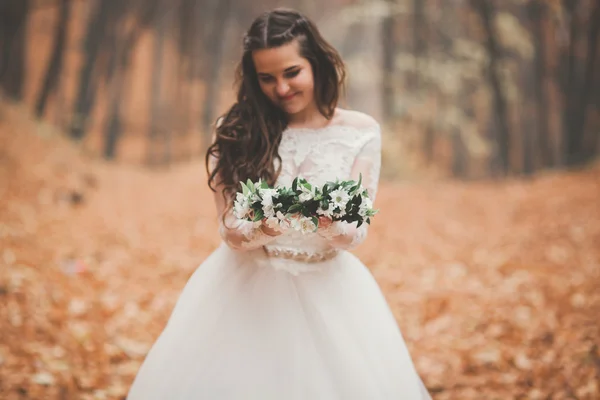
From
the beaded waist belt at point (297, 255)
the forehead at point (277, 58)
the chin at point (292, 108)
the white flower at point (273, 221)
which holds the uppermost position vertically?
the forehead at point (277, 58)

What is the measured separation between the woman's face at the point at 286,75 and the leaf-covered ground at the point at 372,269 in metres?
1.90

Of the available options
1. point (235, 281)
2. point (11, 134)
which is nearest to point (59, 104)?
point (11, 134)

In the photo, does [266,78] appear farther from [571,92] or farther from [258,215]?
[571,92]

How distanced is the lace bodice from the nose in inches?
6.9

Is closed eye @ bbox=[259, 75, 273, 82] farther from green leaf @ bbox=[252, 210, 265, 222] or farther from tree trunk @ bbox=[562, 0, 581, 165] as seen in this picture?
tree trunk @ bbox=[562, 0, 581, 165]

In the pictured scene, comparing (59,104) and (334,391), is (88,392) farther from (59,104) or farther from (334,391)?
(59,104)

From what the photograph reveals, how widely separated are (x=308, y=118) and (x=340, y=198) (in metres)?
0.63

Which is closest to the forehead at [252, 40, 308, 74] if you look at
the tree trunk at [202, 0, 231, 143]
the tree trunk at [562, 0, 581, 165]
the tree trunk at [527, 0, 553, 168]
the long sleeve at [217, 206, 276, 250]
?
the long sleeve at [217, 206, 276, 250]

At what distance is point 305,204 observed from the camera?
51.1 inches

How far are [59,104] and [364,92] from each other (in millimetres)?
4489

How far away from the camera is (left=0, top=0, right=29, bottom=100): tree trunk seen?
6.52 meters

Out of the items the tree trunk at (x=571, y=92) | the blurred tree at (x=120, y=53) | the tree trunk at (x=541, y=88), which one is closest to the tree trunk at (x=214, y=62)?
the blurred tree at (x=120, y=53)

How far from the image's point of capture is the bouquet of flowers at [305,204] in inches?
50.6

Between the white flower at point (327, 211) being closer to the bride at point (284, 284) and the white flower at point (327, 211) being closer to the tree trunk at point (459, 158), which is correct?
the bride at point (284, 284)
